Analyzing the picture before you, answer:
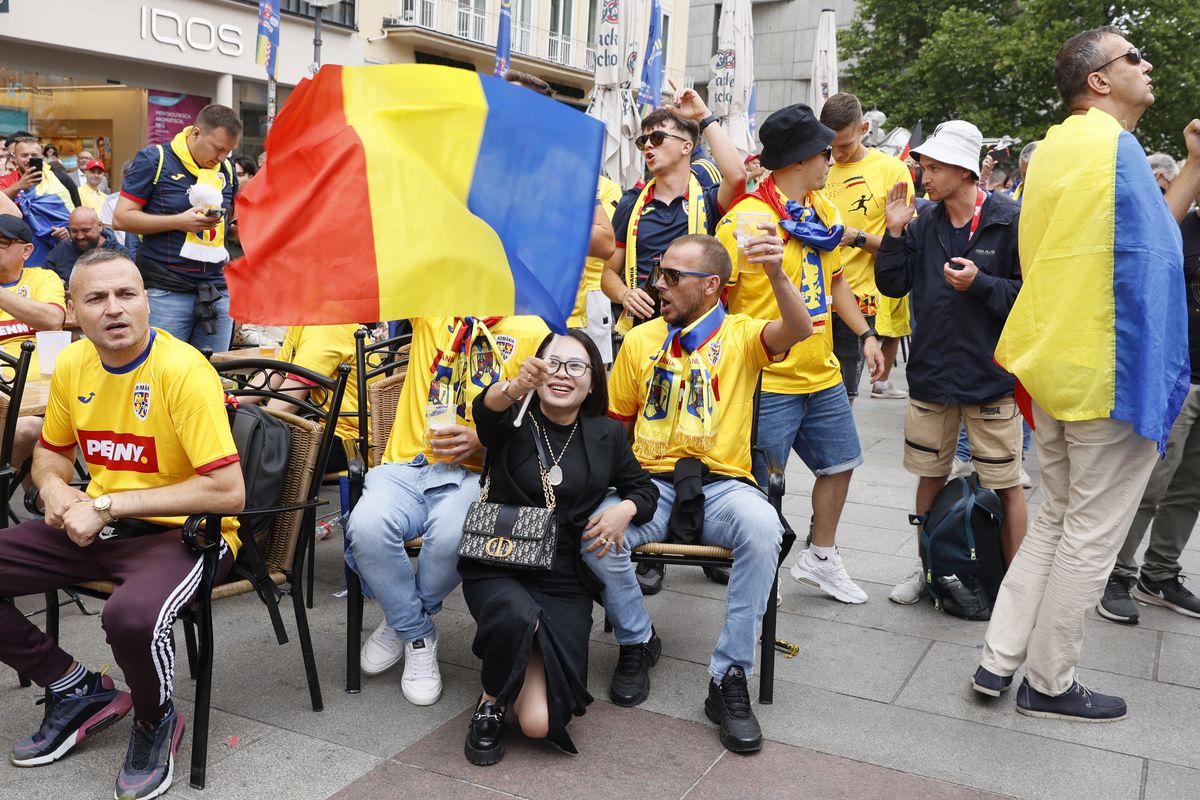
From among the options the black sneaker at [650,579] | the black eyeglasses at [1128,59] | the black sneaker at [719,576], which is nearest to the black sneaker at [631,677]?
the black sneaker at [650,579]

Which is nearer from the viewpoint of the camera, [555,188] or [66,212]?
[555,188]

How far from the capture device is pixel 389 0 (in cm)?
2394

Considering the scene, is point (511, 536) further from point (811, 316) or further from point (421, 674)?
point (811, 316)

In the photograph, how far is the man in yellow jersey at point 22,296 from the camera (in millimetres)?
5070

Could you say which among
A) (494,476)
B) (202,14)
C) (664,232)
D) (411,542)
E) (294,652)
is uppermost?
(202,14)

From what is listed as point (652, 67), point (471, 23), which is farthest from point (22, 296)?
point (471, 23)

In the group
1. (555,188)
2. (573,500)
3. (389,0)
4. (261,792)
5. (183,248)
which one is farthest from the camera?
Result: (389,0)

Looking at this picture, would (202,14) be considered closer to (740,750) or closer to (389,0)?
(389,0)

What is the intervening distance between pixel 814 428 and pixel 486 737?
2.10 meters

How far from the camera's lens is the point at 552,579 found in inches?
148

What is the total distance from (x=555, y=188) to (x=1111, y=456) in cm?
200

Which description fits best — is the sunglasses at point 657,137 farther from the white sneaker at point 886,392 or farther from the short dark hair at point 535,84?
the white sneaker at point 886,392

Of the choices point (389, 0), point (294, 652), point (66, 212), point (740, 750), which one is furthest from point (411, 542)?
point (389, 0)

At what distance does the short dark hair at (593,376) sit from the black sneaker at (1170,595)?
2759 mm
